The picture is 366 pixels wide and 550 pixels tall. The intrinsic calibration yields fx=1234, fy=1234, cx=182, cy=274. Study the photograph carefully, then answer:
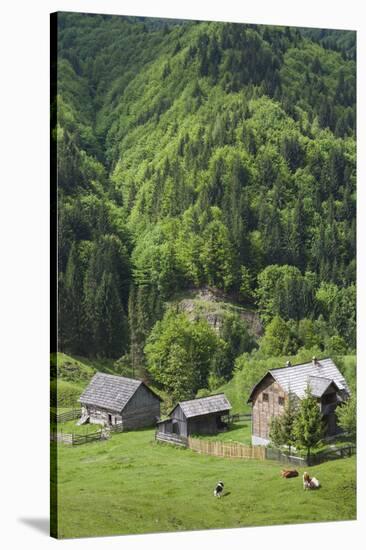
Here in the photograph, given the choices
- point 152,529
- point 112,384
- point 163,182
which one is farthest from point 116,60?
point 152,529

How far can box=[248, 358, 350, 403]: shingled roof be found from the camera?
20.6m

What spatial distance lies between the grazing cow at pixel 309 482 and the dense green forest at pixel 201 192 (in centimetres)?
207

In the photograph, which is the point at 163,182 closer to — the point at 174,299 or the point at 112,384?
the point at 174,299

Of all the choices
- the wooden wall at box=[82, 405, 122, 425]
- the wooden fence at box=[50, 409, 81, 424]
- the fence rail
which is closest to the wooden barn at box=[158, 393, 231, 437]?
the fence rail

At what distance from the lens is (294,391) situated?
2062cm

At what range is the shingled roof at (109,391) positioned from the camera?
1939cm

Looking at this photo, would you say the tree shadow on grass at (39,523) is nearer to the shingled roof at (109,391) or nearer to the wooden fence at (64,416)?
the wooden fence at (64,416)

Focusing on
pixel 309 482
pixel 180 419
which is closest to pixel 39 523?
Answer: pixel 180 419

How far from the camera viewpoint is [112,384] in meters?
19.6

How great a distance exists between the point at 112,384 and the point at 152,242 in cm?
244

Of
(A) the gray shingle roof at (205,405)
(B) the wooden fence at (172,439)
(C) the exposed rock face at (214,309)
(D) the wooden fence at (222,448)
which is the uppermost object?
(C) the exposed rock face at (214,309)

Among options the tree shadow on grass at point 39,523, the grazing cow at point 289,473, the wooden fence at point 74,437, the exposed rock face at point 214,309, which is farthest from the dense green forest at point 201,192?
the tree shadow on grass at point 39,523

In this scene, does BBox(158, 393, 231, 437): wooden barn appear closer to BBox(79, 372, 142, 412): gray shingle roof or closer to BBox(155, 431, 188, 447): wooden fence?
BBox(155, 431, 188, 447): wooden fence

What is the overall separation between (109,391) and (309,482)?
3.66 metres
